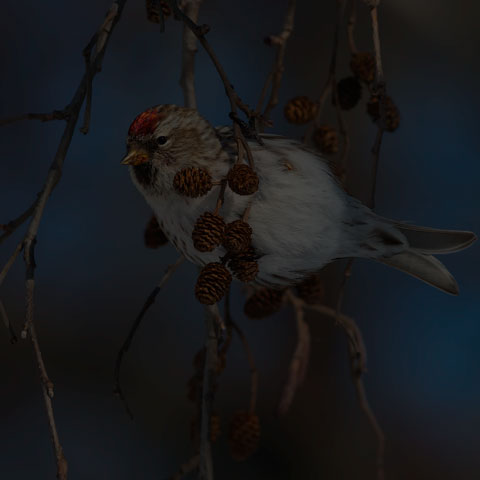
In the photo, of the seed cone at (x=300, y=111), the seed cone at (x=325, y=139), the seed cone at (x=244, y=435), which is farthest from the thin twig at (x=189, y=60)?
the seed cone at (x=244, y=435)

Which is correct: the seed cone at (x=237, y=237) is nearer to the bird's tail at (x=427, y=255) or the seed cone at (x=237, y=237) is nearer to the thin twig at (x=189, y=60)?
the thin twig at (x=189, y=60)

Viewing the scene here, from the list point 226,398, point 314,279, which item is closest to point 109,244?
point 226,398

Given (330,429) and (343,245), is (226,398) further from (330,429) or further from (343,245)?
(343,245)

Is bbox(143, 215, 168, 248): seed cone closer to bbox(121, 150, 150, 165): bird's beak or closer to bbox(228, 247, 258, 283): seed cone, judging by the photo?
bbox(121, 150, 150, 165): bird's beak

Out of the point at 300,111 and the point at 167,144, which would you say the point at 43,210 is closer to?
the point at 167,144

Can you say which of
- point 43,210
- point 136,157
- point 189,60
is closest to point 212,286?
point 43,210

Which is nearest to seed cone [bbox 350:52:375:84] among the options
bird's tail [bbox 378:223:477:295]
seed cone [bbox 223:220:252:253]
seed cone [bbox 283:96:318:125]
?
seed cone [bbox 283:96:318:125]
